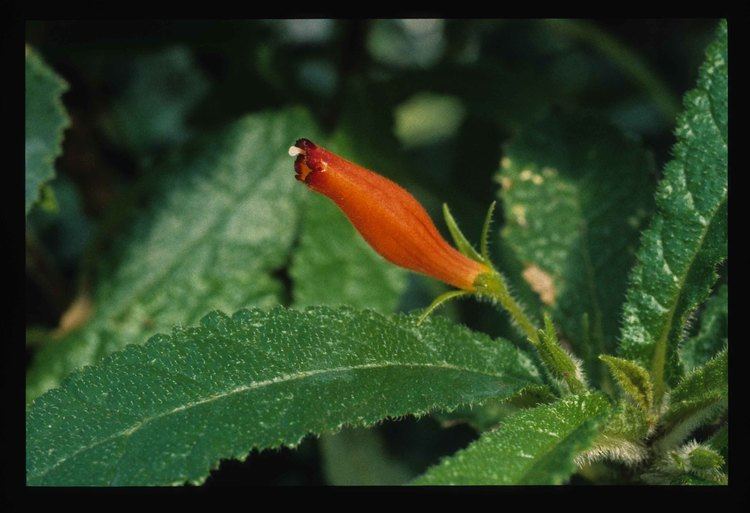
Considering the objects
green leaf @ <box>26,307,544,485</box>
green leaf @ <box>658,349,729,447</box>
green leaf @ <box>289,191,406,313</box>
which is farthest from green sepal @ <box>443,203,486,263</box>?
green leaf @ <box>289,191,406,313</box>

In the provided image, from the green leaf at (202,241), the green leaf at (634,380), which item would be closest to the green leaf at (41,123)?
the green leaf at (202,241)

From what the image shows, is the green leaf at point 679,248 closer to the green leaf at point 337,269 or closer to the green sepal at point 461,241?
the green sepal at point 461,241

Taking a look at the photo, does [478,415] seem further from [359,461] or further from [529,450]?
[359,461]

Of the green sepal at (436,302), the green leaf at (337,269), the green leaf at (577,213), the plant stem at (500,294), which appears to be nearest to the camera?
the green sepal at (436,302)

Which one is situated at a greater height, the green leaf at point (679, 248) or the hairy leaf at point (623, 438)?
the green leaf at point (679, 248)

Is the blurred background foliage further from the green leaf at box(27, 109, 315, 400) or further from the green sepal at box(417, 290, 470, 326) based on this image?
the green sepal at box(417, 290, 470, 326)

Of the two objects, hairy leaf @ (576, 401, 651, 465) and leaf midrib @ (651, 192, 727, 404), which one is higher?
leaf midrib @ (651, 192, 727, 404)

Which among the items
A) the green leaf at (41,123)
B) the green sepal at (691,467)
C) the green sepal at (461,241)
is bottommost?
the green sepal at (691,467)
